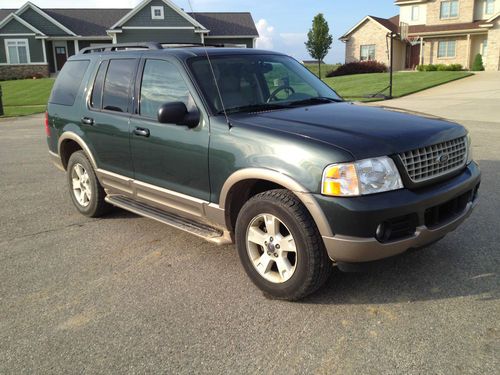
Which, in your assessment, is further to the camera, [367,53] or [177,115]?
[367,53]

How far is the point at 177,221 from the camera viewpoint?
175 inches

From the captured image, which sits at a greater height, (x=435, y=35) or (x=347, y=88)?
(x=435, y=35)

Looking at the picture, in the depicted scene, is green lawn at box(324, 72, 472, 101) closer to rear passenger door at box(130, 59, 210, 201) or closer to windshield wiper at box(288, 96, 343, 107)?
windshield wiper at box(288, 96, 343, 107)

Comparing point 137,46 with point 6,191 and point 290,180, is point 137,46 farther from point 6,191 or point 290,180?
point 6,191

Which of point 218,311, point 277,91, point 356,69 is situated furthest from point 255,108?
point 356,69

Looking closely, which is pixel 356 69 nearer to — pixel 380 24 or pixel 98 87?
pixel 380 24

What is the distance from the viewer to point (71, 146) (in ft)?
20.0

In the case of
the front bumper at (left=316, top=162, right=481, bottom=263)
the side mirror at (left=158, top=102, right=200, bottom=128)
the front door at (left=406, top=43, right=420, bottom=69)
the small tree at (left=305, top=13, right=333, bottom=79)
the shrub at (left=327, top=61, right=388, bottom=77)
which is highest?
the small tree at (left=305, top=13, right=333, bottom=79)

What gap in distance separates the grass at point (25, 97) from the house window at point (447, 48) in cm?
3022

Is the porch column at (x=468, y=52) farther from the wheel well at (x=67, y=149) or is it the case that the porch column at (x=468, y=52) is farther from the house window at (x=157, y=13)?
the wheel well at (x=67, y=149)

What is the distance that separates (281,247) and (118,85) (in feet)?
8.62

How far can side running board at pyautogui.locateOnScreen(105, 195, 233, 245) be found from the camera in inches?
161

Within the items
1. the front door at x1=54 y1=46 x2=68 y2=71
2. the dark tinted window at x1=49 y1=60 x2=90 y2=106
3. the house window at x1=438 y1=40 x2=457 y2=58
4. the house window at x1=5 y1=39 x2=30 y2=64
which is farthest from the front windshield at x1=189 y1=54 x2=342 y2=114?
the front door at x1=54 y1=46 x2=68 y2=71

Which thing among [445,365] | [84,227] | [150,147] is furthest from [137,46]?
[445,365]
